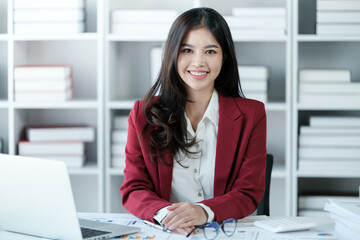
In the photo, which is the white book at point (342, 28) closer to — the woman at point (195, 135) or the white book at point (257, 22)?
the white book at point (257, 22)

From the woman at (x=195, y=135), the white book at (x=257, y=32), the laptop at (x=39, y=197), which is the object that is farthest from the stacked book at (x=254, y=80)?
the laptop at (x=39, y=197)

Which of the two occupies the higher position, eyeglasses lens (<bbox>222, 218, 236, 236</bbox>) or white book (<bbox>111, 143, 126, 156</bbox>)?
white book (<bbox>111, 143, 126, 156</bbox>)

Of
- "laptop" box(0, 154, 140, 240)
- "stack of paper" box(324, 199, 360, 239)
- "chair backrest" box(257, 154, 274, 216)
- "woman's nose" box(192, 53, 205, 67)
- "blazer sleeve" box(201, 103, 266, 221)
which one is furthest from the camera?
"chair backrest" box(257, 154, 274, 216)

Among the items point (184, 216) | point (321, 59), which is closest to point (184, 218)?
point (184, 216)

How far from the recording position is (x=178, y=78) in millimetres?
2062

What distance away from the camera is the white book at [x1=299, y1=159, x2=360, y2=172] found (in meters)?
2.91

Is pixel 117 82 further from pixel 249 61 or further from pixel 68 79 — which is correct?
pixel 249 61

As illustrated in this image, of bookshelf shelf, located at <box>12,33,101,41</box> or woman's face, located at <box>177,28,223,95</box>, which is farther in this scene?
bookshelf shelf, located at <box>12,33,101,41</box>

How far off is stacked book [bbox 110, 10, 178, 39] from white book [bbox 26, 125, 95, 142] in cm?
61

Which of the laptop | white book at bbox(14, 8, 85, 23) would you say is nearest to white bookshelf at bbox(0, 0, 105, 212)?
white book at bbox(14, 8, 85, 23)

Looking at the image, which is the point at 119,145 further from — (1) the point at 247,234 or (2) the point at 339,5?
(1) the point at 247,234

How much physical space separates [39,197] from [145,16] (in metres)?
1.78

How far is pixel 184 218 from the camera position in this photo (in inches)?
62.9

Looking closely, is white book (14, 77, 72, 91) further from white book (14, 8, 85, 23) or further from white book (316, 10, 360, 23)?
white book (316, 10, 360, 23)
